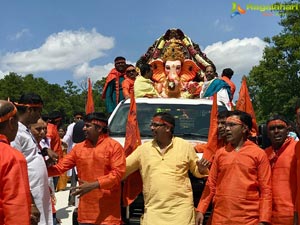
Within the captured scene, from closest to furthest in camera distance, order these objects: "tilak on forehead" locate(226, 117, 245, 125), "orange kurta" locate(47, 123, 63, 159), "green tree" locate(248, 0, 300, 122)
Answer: "tilak on forehead" locate(226, 117, 245, 125)
"orange kurta" locate(47, 123, 63, 159)
"green tree" locate(248, 0, 300, 122)

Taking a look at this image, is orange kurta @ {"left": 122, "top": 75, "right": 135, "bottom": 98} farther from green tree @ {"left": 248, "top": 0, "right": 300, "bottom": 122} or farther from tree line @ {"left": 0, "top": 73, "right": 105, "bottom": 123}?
tree line @ {"left": 0, "top": 73, "right": 105, "bottom": 123}

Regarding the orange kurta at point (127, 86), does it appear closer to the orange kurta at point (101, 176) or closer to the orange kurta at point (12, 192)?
the orange kurta at point (101, 176)

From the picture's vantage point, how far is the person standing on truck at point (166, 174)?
4316 millimetres

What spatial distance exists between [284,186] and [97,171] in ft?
5.64

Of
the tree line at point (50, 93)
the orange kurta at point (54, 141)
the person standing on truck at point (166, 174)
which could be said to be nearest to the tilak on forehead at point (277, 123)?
the person standing on truck at point (166, 174)

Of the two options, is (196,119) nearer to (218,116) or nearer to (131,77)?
(218,116)

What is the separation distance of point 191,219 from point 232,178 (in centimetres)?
69

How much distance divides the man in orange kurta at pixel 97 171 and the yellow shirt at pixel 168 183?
270 millimetres

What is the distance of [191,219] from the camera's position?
4.36m

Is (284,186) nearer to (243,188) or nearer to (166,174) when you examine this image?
(243,188)

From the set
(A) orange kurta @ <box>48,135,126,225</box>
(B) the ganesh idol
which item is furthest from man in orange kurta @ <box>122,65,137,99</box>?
(A) orange kurta @ <box>48,135,126,225</box>

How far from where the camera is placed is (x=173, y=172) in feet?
14.3

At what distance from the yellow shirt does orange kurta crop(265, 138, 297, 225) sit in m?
0.78

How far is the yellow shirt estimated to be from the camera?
4312 mm
